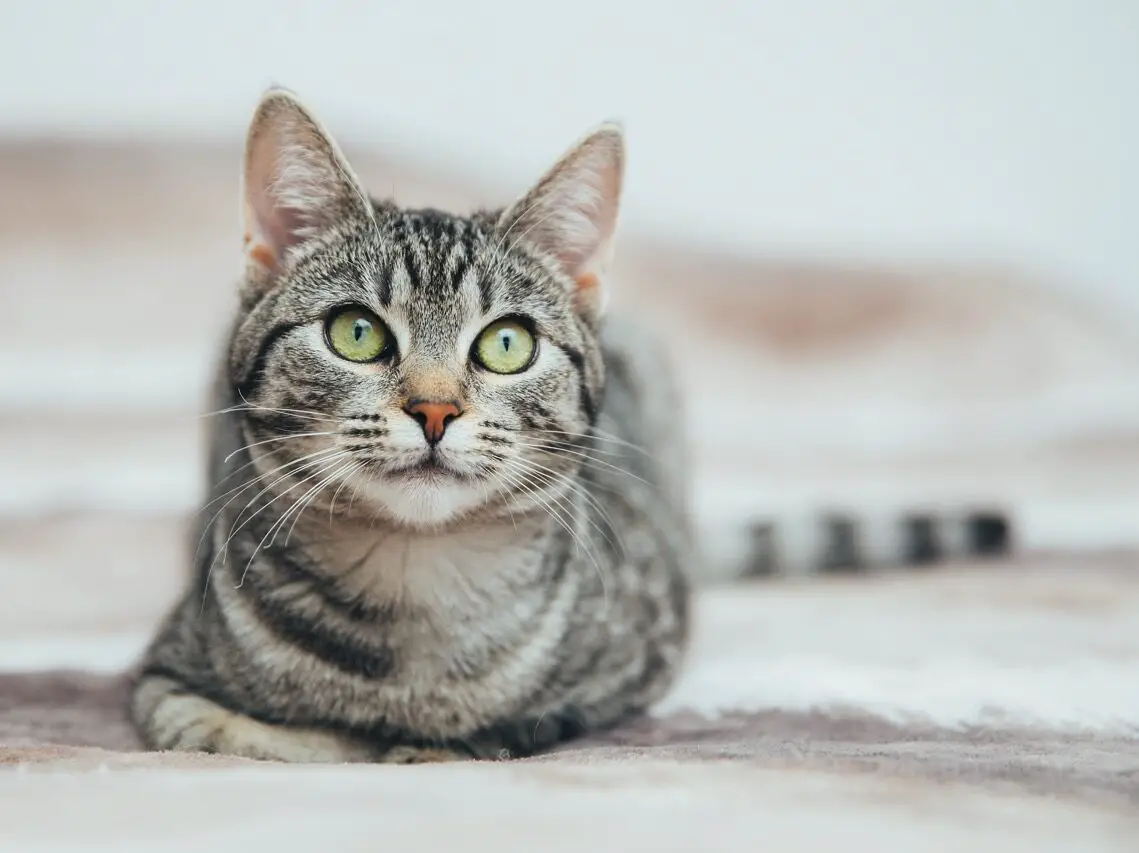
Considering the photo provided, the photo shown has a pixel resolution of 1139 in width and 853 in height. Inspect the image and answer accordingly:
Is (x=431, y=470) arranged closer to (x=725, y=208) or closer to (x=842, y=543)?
(x=842, y=543)

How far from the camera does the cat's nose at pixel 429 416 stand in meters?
0.84

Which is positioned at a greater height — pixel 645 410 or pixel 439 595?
pixel 645 410

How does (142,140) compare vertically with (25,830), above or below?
above

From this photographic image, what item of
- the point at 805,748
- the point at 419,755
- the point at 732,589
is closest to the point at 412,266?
the point at 419,755

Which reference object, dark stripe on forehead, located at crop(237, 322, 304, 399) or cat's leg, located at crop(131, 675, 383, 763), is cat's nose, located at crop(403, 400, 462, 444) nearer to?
dark stripe on forehead, located at crop(237, 322, 304, 399)

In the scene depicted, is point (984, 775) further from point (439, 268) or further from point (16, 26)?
point (16, 26)

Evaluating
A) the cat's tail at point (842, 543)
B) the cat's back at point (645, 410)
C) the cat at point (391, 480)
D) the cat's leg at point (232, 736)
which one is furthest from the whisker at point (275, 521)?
Answer: the cat's tail at point (842, 543)

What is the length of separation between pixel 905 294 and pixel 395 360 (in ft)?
6.25

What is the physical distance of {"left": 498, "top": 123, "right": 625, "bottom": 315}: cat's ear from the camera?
100cm

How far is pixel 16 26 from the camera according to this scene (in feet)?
7.20

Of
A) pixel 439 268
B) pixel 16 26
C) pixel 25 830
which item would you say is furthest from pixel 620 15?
pixel 25 830

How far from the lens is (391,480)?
854 millimetres

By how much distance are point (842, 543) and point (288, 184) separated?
1.15 metres

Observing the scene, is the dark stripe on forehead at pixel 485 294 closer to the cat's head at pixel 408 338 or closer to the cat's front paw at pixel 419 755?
the cat's head at pixel 408 338
